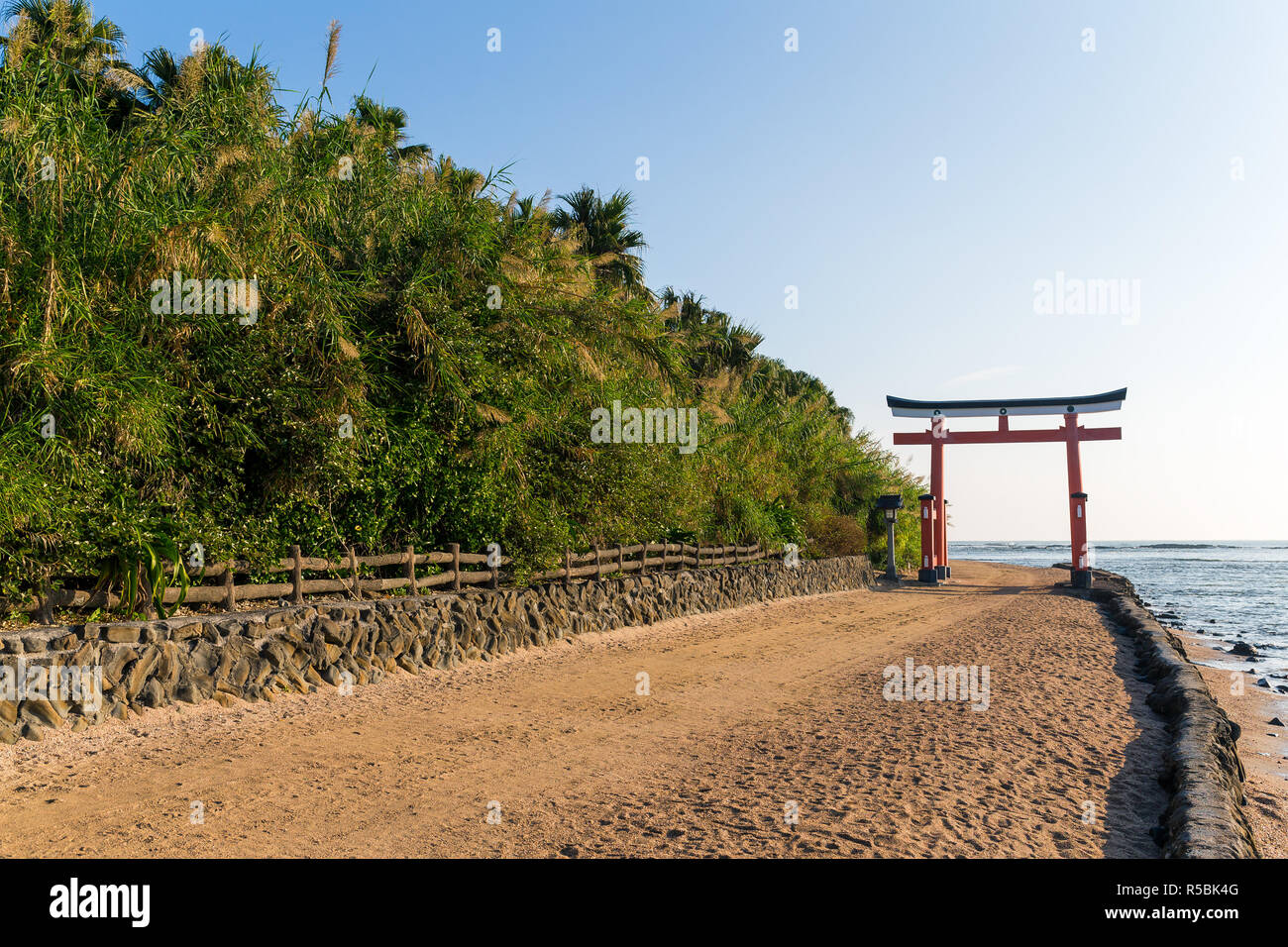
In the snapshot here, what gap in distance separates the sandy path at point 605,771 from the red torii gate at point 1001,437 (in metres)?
16.2

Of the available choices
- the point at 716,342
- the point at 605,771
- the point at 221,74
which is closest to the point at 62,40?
the point at 221,74

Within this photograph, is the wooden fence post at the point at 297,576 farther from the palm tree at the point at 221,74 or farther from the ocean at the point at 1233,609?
the ocean at the point at 1233,609

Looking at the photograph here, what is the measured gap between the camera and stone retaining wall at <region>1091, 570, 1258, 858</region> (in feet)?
13.5

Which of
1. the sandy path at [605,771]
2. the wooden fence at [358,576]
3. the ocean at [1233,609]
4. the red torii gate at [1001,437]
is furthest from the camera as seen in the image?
the red torii gate at [1001,437]

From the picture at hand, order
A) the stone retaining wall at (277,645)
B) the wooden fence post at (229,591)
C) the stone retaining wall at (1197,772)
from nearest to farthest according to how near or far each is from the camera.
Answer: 1. the stone retaining wall at (1197,772)
2. the stone retaining wall at (277,645)
3. the wooden fence post at (229,591)

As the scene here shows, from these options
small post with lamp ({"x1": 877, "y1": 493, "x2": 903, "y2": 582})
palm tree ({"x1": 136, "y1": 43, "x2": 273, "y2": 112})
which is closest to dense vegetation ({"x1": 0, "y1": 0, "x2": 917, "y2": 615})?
palm tree ({"x1": 136, "y1": 43, "x2": 273, "y2": 112})

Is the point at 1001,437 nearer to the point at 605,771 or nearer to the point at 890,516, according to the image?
the point at 890,516

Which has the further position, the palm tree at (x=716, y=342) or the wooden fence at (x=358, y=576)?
the palm tree at (x=716, y=342)

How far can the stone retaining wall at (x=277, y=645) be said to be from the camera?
227 inches

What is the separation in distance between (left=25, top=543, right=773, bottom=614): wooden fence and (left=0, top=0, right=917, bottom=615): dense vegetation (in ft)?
0.72

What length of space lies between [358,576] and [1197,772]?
7562mm

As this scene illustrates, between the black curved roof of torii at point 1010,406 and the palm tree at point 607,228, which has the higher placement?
the palm tree at point 607,228

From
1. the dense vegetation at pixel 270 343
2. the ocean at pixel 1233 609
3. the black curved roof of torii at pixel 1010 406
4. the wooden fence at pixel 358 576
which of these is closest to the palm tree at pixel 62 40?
the dense vegetation at pixel 270 343

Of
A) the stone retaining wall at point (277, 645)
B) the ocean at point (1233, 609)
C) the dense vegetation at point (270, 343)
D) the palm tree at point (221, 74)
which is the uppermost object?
the palm tree at point (221, 74)
